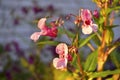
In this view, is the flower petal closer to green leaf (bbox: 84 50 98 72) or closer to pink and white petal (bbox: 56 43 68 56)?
pink and white petal (bbox: 56 43 68 56)

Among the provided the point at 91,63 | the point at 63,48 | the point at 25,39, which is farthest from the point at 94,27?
the point at 25,39

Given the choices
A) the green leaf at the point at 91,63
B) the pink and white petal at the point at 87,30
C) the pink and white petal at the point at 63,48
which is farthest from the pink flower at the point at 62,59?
the green leaf at the point at 91,63

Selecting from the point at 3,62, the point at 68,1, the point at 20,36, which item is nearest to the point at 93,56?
the point at 3,62

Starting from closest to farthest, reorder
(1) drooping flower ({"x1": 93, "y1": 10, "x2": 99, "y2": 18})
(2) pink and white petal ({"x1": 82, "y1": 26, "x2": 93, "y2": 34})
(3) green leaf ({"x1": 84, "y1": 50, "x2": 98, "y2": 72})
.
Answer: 1. (2) pink and white petal ({"x1": 82, "y1": 26, "x2": 93, "y2": 34})
2. (1) drooping flower ({"x1": 93, "y1": 10, "x2": 99, "y2": 18})
3. (3) green leaf ({"x1": 84, "y1": 50, "x2": 98, "y2": 72})

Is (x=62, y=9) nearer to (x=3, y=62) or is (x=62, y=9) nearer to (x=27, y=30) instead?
(x=27, y=30)

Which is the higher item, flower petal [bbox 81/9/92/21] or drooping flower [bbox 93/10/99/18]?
flower petal [bbox 81/9/92/21]

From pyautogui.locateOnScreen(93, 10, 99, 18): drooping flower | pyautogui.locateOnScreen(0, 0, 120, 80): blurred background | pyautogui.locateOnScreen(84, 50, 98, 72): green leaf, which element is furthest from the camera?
pyautogui.locateOnScreen(0, 0, 120, 80): blurred background

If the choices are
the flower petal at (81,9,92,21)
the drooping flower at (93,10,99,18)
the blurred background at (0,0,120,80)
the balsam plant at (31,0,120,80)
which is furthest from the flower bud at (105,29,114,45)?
the blurred background at (0,0,120,80)
